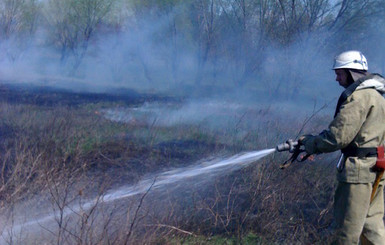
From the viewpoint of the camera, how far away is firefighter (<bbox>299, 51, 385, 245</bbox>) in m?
2.97

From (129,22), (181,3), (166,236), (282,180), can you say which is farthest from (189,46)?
(166,236)

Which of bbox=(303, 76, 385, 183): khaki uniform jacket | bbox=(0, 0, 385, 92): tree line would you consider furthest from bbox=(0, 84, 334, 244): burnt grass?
bbox=(0, 0, 385, 92): tree line

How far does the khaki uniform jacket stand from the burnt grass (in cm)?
82

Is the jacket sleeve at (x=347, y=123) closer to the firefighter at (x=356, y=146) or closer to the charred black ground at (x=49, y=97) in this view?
the firefighter at (x=356, y=146)

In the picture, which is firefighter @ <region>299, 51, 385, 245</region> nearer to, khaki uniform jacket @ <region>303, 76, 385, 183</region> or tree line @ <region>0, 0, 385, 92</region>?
khaki uniform jacket @ <region>303, 76, 385, 183</region>

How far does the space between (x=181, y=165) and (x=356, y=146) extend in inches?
121

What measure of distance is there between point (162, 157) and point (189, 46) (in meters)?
16.6

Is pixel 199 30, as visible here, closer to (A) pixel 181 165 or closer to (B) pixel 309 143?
(A) pixel 181 165

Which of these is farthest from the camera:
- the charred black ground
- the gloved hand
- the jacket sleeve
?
the charred black ground

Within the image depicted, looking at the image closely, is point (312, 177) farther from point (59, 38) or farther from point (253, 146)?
point (59, 38)

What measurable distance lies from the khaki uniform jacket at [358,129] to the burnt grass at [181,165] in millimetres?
819

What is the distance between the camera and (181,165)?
18.9 ft

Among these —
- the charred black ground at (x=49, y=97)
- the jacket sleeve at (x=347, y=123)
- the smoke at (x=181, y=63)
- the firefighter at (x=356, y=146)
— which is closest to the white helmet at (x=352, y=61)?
the firefighter at (x=356, y=146)

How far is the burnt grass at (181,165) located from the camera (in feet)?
12.1
